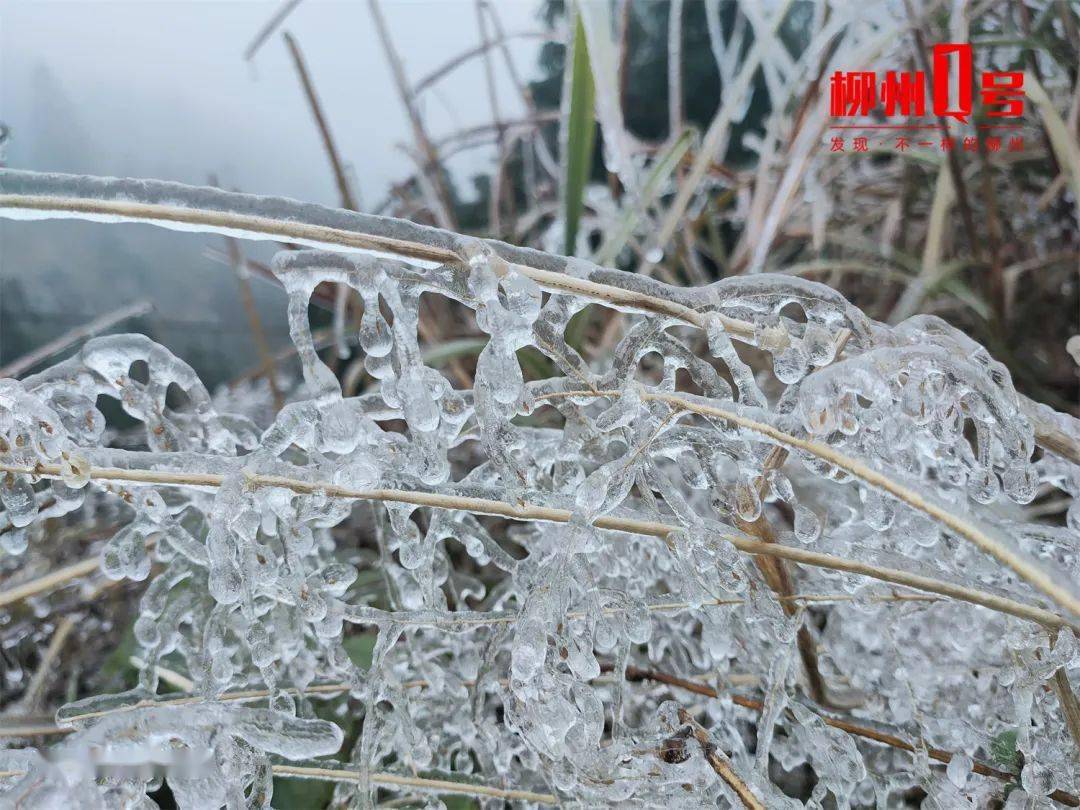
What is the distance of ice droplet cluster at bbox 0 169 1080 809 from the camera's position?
10.0 inches

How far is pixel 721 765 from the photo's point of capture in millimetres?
277

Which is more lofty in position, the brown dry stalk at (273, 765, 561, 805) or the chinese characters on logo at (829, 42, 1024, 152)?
the chinese characters on logo at (829, 42, 1024, 152)

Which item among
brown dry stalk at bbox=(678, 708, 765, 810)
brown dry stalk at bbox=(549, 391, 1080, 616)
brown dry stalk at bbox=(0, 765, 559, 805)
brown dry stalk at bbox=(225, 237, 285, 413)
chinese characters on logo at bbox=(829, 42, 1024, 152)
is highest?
brown dry stalk at bbox=(549, 391, 1080, 616)

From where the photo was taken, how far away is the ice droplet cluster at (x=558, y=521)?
0.25 m

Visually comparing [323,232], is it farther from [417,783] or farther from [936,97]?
[936,97]

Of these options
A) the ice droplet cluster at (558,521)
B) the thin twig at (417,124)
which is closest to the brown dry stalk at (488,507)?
the ice droplet cluster at (558,521)

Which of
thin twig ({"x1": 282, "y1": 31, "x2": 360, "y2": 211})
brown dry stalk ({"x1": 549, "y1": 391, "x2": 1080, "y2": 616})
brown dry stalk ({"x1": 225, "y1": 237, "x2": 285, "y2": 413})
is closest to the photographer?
brown dry stalk ({"x1": 549, "y1": 391, "x2": 1080, "y2": 616})

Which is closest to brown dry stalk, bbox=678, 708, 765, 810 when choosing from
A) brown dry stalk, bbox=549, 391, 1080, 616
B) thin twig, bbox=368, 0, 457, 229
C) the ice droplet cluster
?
the ice droplet cluster

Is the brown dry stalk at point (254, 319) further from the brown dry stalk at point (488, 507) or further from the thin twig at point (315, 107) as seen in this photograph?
the brown dry stalk at point (488, 507)

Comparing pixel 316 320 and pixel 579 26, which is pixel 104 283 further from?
pixel 579 26

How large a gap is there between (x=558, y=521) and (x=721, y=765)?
0.10 metres

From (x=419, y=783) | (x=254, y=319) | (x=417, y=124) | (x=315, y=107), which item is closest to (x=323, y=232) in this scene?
(x=419, y=783)

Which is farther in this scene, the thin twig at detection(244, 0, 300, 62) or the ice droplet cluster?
the thin twig at detection(244, 0, 300, 62)

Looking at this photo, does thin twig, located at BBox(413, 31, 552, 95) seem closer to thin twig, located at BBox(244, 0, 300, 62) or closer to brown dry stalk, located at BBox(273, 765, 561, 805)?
thin twig, located at BBox(244, 0, 300, 62)
